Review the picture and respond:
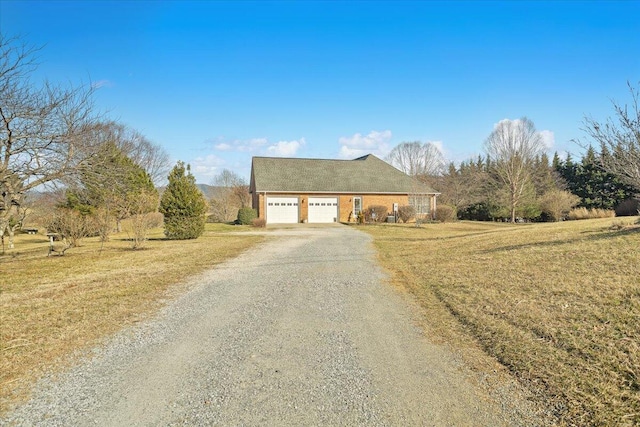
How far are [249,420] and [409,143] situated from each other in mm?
56643

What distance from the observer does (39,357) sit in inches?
163

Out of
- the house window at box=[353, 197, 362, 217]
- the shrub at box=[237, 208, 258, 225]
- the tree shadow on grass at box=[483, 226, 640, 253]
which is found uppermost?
the house window at box=[353, 197, 362, 217]

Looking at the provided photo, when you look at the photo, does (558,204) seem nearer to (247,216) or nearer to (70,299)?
(247,216)

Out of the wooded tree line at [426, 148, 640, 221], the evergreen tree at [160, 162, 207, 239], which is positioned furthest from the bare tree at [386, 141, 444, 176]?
the evergreen tree at [160, 162, 207, 239]

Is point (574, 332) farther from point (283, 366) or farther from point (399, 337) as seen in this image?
point (283, 366)

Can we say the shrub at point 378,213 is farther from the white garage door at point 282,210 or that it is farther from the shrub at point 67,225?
the shrub at point 67,225

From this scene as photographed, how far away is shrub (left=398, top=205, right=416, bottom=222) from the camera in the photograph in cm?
2973

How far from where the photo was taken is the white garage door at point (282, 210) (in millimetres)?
29672

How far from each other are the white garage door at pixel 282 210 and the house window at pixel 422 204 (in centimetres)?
956

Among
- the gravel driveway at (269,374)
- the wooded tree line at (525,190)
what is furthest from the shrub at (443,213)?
the gravel driveway at (269,374)

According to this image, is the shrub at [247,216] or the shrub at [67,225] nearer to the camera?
the shrub at [67,225]

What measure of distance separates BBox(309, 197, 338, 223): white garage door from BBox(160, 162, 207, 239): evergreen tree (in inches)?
532

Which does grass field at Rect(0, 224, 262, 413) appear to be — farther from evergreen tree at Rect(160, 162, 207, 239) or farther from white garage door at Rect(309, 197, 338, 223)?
white garage door at Rect(309, 197, 338, 223)

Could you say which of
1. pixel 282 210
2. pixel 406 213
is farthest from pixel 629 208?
pixel 282 210
